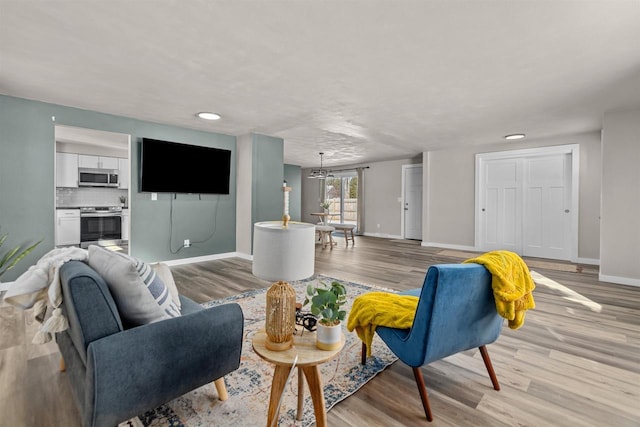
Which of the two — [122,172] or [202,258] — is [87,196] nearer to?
[122,172]

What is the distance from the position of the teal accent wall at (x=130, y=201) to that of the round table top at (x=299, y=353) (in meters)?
3.95

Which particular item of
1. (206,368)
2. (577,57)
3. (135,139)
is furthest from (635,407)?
(135,139)

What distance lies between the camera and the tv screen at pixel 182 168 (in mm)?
4523

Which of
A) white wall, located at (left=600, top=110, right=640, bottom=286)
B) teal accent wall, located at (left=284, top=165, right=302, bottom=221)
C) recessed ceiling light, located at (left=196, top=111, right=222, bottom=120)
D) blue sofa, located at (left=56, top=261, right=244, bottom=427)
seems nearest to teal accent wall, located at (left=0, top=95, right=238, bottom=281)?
recessed ceiling light, located at (left=196, top=111, right=222, bottom=120)

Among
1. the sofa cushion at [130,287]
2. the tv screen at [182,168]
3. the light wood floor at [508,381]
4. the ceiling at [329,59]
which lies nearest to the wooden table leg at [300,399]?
the light wood floor at [508,381]

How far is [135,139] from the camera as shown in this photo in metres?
4.46

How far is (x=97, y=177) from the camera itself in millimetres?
6445

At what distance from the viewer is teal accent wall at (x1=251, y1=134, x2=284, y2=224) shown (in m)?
5.37

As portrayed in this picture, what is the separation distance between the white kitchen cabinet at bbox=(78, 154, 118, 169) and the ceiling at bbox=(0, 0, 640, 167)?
3063mm

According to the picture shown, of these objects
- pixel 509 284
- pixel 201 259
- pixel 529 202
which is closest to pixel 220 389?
pixel 509 284

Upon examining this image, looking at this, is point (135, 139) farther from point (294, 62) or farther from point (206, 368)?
point (206, 368)

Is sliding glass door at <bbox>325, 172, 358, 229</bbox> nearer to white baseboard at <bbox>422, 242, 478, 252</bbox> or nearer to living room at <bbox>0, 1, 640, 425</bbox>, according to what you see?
living room at <bbox>0, 1, 640, 425</bbox>

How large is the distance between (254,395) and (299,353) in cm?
67

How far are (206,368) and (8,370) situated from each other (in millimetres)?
1541
